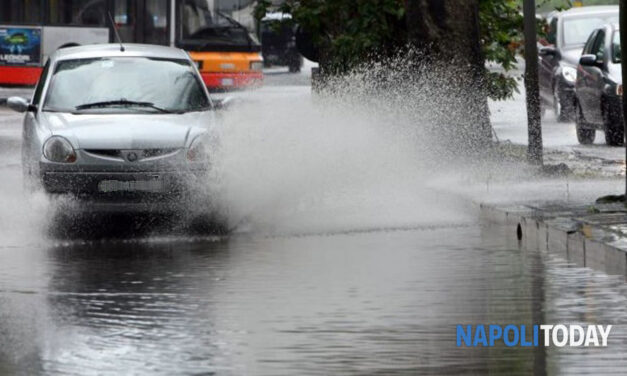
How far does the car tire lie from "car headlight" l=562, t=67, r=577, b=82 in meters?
0.60

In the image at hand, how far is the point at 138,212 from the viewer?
15023 millimetres

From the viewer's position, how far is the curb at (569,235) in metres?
11.9

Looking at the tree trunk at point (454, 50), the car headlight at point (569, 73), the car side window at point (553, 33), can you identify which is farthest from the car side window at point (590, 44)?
the tree trunk at point (454, 50)

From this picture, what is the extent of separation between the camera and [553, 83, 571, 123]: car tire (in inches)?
1156

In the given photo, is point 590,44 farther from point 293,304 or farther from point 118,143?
point 293,304

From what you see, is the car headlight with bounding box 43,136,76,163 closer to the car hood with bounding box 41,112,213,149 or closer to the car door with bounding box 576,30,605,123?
the car hood with bounding box 41,112,213,149

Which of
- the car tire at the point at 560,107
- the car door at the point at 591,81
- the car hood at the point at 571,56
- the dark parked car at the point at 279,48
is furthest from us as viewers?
the dark parked car at the point at 279,48

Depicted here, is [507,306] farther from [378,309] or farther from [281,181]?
[281,181]

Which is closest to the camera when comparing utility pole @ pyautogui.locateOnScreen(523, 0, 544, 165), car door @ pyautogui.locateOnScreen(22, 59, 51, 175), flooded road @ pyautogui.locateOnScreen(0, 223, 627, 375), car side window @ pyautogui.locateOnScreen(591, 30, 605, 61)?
flooded road @ pyautogui.locateOnScreen(0, 223, 627, 375)

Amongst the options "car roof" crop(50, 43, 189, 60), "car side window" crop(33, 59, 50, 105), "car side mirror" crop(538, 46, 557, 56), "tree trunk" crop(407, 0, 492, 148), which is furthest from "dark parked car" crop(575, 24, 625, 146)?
"car side window" crop(33, 59, 50, 105)

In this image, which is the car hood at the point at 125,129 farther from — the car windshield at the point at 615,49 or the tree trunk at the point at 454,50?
the car windshield at the point at 615,49

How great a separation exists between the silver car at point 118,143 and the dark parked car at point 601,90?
30.4 ft

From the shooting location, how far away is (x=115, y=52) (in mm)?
17016

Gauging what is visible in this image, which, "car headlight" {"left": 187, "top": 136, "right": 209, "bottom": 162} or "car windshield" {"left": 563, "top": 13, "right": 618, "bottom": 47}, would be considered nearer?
"car headlight" {"left": 187, "top": 136, "right": 209, "bottom": 162}
